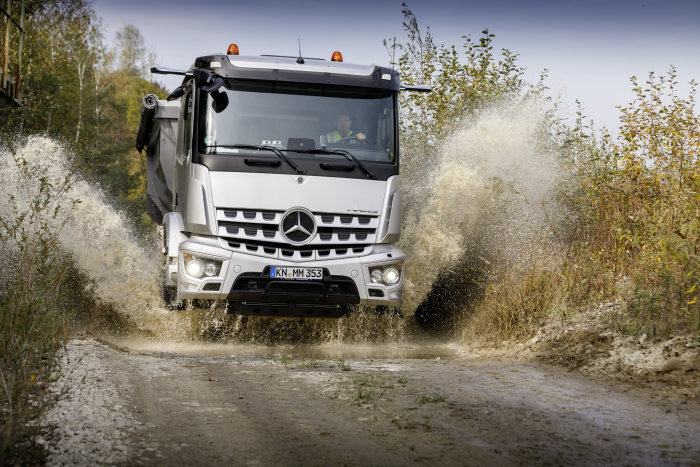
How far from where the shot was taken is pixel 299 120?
29.6 ft

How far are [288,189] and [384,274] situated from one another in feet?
4.93

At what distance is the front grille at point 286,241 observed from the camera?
8625 millimetres

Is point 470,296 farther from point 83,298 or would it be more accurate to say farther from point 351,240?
point 83,298

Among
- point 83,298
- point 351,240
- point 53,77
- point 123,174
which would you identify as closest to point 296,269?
point 351,240

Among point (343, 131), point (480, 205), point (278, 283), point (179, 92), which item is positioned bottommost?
point (278, 283)

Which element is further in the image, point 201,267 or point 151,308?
point 151,308

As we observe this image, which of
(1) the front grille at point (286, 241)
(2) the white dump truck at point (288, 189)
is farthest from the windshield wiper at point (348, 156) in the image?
(1) the front grille at point (286, 241)

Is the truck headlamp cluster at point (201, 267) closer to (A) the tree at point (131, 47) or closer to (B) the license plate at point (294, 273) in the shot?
(B) the license plate at point (294, 273)

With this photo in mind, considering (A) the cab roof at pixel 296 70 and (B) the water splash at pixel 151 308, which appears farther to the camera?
(B) the water splash at pixel 151 308

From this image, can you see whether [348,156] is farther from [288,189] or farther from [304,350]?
[304,350]

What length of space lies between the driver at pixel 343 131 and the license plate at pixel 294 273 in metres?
1.55

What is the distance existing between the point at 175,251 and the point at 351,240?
81.6 inches

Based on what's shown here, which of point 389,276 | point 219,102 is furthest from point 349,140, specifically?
point 389,276

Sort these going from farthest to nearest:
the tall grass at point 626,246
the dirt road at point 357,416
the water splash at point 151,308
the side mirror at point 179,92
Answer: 1. the water splash at point 151,308
2. the side mirror at point 179,92
3. the tall grass at point 626,246
4. the dirt road at point 357,416
